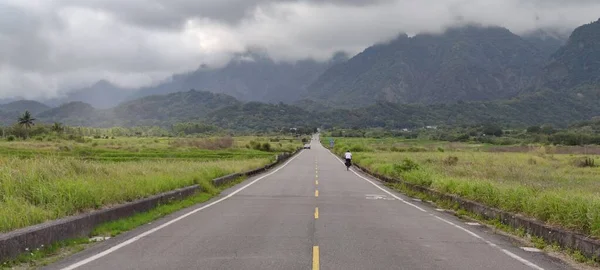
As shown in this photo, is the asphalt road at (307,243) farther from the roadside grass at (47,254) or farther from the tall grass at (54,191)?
the tall grass at (54,191)

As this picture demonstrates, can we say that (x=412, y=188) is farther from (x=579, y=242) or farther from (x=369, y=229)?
(x=579, y=242)

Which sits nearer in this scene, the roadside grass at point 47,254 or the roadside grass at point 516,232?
the roadside grass at point 47,254

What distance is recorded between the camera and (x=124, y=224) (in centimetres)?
1162

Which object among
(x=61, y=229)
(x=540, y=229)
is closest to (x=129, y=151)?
(x=61, y=229)

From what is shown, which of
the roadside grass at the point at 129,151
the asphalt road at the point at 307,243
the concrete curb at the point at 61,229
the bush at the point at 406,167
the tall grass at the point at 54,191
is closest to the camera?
the concrete curb at the point at 61,229

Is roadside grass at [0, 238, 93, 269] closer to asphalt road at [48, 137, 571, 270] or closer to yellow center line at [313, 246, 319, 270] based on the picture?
asphalt road at [48, 137, 571, 270]

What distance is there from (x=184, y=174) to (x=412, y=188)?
33.9ft

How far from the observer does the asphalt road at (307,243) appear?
315 inches

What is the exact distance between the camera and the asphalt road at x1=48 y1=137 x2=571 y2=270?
8.00 m

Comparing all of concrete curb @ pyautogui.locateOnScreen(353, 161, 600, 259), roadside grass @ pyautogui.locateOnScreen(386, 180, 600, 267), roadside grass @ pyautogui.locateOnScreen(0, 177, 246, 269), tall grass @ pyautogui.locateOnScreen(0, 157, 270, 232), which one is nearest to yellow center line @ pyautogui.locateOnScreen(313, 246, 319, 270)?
roadside grass @ pyautogui.locateOnScreen(0, 177, 246, 269)

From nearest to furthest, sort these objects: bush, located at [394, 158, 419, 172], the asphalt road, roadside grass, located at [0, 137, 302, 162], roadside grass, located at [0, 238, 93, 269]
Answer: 1. roadside grass, located at [0, 238, 93, 269]
2. the asphalt road
3. bush, located at [394, 158, 419, 172]
4. roadside grass, located at [0, 137, 302, 162]

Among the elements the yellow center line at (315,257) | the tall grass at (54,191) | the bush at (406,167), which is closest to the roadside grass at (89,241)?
the tall grass at (54,191)

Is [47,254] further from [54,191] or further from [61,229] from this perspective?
[54,191]

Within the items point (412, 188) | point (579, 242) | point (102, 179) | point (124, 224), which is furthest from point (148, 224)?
point (412, 188)
